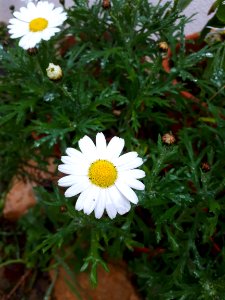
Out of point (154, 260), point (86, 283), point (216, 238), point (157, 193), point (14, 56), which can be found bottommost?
point (86, 283)

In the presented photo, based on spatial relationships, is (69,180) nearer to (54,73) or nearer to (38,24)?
(54,73)

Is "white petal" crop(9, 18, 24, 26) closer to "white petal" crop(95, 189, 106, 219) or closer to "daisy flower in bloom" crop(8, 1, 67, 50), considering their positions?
"daisy flower in bloom" crop(8, 1, 67, 50)

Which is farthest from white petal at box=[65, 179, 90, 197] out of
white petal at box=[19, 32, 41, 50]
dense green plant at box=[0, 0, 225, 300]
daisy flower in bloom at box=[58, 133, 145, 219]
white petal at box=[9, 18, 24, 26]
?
white petal at box=[9, 18, 24, 26]

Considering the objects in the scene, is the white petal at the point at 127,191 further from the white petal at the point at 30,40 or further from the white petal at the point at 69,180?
the white petal at the point at 30,40

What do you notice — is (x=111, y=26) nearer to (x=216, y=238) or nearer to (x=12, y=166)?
(x=12, y=166)

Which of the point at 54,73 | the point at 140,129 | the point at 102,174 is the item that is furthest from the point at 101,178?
the point at 140,129

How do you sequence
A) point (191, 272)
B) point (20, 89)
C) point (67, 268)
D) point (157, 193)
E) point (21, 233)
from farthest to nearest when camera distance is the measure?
point (21, 233) → point (67, 268) → point (20, 89) → point (191, 272) → point (157, 193)

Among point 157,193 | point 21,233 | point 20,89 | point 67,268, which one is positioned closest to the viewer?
point 157,193

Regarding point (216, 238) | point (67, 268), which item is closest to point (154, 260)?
point (216, 238)
